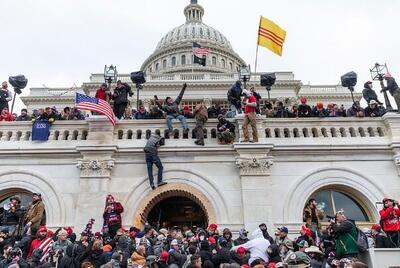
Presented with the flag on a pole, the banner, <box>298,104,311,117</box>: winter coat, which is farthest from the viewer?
the flag on a pole

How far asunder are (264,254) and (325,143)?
6.07 meters

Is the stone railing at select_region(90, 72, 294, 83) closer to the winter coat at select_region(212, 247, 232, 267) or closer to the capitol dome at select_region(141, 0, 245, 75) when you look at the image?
the capitol dome at select_region(141, 0, 245, 75)

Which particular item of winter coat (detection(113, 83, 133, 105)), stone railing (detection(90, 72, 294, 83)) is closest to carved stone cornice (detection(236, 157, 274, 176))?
winter coat (detection(113, 83, 133, 105))

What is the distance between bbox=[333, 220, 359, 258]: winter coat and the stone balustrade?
5.74 meters

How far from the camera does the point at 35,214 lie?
1205 centimetres

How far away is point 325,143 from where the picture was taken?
46.4 ft

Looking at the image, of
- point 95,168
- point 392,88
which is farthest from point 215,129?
point 392,88

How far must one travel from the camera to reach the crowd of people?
8.81 metres

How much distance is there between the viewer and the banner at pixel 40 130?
1430 cm

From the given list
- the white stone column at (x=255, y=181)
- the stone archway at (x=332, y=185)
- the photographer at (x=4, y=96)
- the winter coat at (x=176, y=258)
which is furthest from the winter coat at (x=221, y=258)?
the photographer at (x=4, y=96)

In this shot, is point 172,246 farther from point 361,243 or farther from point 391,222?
point 391,222

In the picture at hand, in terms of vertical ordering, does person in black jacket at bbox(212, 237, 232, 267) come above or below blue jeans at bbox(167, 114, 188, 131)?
below

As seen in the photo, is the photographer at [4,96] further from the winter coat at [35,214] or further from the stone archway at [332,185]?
the stone archway at [332,185]

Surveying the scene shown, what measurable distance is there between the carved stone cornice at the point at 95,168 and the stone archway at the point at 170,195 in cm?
174
